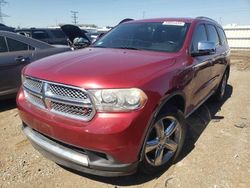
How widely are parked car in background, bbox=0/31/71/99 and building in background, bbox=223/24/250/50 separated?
2206 cm

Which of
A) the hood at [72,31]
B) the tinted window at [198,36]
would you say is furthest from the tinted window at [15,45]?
the hood at [72,31]

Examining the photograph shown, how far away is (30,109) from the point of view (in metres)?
2.99

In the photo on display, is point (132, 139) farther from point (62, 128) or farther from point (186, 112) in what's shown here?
point (186, 112)

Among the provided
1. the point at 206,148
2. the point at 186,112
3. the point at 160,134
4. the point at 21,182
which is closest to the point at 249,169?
the point at 206,148

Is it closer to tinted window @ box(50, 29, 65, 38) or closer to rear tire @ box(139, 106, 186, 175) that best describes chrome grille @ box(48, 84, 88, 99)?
rear tire @ box(139, 106, 186, 175)

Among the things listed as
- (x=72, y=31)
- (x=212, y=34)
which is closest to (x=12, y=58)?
(x=212, y=34)

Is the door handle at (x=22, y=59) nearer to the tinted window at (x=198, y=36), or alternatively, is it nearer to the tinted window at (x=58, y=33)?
the tinted window at (x=198, y=36)

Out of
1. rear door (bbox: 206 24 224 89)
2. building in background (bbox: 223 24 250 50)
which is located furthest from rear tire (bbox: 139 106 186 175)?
building in background (bbox: 223 24 250 50)

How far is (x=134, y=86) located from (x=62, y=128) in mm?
785

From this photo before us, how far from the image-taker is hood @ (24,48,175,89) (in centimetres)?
257

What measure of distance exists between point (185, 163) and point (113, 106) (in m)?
1.51

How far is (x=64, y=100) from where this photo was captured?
2.61 m

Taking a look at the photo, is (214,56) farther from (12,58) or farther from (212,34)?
→ (12,58)

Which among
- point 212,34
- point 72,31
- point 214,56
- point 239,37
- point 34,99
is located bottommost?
point 239,37
